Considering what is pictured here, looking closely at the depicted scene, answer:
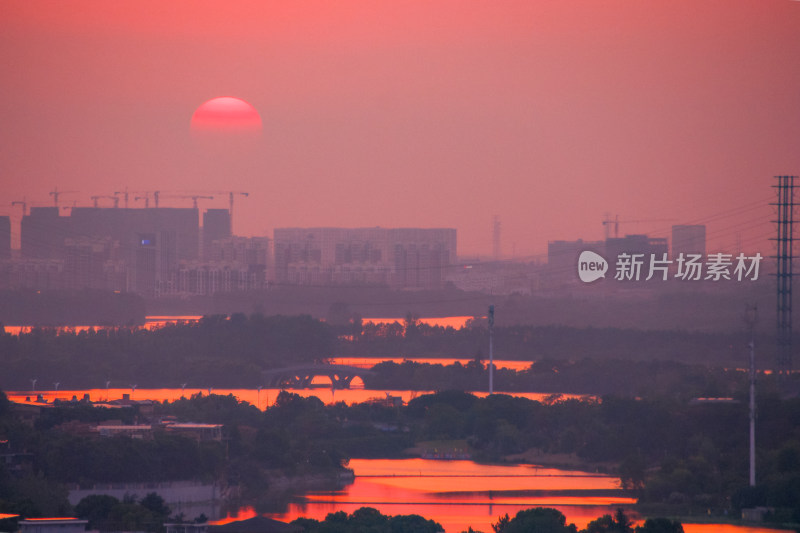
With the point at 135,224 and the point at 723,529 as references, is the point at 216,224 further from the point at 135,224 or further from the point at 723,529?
the point at 723,529

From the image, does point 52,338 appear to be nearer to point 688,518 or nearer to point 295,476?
point 295,476

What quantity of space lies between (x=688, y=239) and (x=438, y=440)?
6866 millimetres

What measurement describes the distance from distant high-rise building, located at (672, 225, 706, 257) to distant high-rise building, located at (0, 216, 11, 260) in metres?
9.88

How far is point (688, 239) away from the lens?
14.3m

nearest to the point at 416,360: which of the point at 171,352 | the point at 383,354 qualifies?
the point at 383,354

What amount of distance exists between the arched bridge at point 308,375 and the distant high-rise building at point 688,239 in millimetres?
4010

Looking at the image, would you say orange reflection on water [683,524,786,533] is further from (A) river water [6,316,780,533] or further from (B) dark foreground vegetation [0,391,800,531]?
(B) dark foreground vegetation [0,391,800,531]

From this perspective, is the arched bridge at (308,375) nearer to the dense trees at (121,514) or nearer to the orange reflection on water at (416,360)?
the orange reflection on water at (416,360)

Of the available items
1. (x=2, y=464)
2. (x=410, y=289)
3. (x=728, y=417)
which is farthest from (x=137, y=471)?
(x=410, y=289)

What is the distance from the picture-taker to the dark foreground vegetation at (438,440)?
5.87m

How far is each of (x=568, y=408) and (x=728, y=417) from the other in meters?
1.19

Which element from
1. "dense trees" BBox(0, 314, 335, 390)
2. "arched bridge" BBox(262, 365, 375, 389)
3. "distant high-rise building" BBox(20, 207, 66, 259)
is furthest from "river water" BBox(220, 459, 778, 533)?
"distant high-rise building" BBox(20, 207, 66, 259)

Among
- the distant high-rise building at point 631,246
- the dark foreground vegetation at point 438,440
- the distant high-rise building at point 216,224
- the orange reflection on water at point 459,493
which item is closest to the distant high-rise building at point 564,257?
the distant high-rise building at point 631,246

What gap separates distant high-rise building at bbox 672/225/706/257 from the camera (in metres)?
14.1
